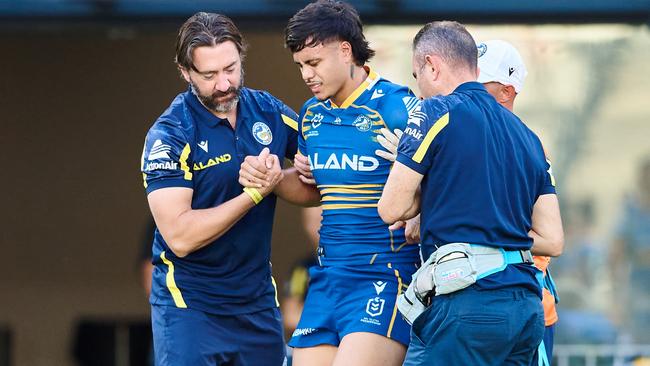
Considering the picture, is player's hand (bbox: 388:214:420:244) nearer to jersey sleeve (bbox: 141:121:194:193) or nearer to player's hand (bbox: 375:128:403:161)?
player's hand (bbox: 375:128:403:161)

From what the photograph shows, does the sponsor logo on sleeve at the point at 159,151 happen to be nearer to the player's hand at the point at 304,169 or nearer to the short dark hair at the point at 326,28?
the player's hand at the point at 304,169

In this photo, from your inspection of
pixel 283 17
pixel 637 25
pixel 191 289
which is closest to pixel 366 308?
pixel 191 289

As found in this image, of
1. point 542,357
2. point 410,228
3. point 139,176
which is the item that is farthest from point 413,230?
point 139,176

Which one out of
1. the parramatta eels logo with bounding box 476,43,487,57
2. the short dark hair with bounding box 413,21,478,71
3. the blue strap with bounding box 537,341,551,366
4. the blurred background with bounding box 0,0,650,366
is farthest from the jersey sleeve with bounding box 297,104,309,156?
the blurred background with bounding box 0,0,650,366

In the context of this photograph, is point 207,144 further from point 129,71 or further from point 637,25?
point 129,71

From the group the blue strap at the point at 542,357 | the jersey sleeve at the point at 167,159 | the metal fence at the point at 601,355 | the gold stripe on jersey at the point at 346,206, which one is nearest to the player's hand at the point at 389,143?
the gold stripe on jersey at the point at 346,206

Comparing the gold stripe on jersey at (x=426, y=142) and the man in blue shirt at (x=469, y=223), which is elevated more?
the gold stripe on jersey at (x=426, y=142)

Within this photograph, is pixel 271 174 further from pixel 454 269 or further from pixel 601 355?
pixel 601 355

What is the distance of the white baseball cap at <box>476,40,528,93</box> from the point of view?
423cm

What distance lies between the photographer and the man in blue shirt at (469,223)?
3.56 metres

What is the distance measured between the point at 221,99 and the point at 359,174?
611 mm

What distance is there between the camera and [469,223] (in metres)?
3.58

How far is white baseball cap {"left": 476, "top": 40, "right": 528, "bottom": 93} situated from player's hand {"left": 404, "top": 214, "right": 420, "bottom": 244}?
0.68m

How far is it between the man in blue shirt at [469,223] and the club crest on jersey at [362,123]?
0.33m
